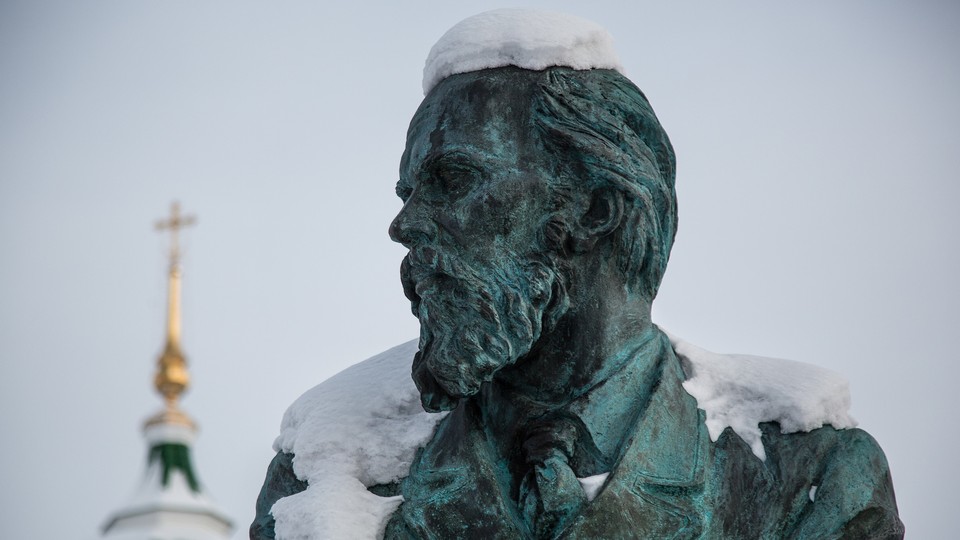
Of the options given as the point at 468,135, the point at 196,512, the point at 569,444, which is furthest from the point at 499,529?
the point at 196,512

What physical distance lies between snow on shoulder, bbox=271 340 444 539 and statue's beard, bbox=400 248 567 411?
1.67 ft

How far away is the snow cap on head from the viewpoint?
7672mm

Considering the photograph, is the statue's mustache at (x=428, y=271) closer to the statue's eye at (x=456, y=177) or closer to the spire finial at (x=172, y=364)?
the statue's eye at (x=456, y=177)

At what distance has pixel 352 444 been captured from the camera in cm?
791

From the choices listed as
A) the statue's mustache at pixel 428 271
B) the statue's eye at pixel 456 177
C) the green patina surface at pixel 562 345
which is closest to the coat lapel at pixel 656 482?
the green patina surface at pixel 562 345

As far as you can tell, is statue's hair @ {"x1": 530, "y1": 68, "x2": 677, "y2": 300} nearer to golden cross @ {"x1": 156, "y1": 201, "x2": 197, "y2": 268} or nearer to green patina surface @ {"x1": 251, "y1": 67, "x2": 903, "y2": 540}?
green patina surface @ {"x1": 251, "y1": 67, "x2": 903, "y2": 540}

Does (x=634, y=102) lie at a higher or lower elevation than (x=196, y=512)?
lower

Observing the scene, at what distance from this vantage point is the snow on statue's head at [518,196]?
7359mm

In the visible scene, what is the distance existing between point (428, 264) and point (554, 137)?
680mm

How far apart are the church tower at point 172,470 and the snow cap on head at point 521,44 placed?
82.5 feet

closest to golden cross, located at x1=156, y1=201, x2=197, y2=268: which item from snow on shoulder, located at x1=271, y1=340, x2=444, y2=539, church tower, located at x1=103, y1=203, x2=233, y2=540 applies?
church tower, located at x1=103, y1=203, x2=233, y2=540

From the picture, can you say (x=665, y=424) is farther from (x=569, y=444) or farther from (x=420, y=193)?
(x=420, y=193)

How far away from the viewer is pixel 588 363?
297 inches

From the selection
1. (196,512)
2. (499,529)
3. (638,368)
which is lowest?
(499,529)
